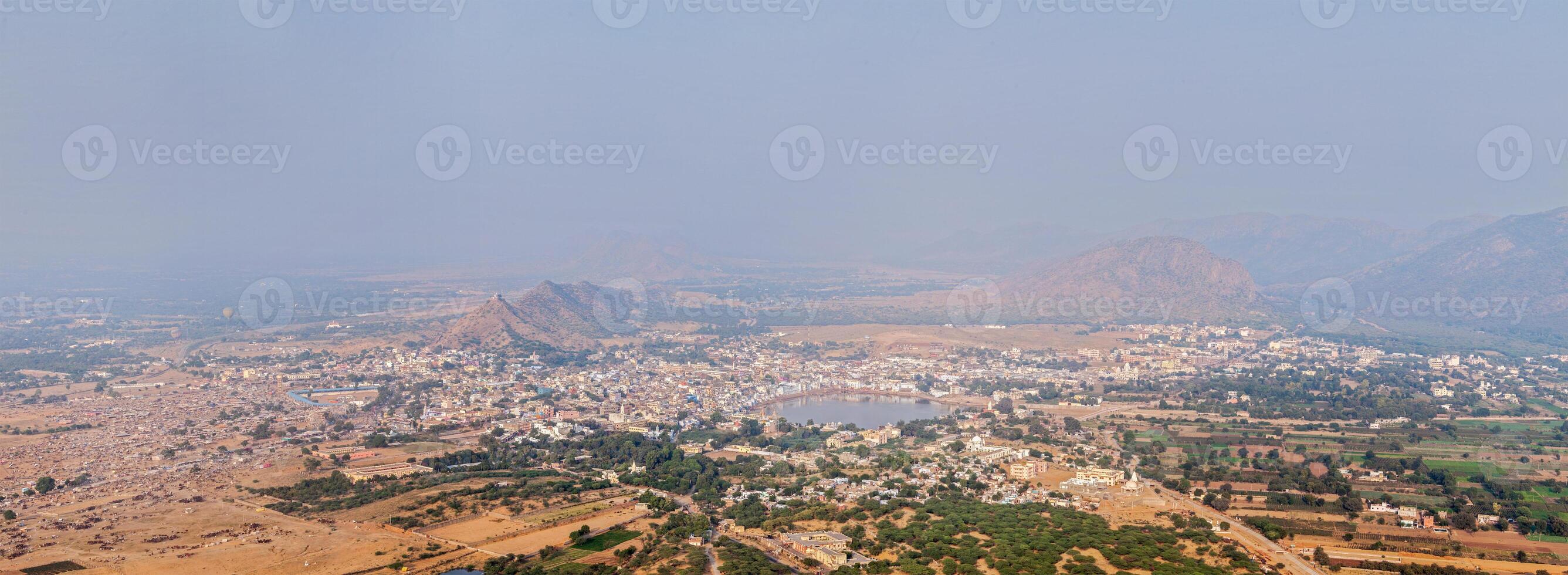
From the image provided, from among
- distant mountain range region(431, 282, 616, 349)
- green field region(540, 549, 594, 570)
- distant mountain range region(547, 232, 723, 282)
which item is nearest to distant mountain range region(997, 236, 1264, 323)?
distant mountain range region(431, 282, 616, 349)

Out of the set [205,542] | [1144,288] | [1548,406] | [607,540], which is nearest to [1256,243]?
[1144,288]

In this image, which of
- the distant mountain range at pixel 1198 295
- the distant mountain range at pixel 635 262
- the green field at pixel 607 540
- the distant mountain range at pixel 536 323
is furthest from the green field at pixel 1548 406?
the distant mountain range at pixel 635 262

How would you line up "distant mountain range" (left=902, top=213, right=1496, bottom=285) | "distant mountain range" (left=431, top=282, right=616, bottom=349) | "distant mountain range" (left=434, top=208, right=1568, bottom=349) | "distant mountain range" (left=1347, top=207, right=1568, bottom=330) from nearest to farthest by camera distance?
"distant mountain range" (left=431, top=282, right=616, bottom=349) → "distant mountain range" (left=434, top=208, right=1568, bottom=349) → "distant mountain range" (left=1347, top=207, right=1568, bottom=330) → "distant mountain range" (left=902, top=213, right=1496, bottom=285)

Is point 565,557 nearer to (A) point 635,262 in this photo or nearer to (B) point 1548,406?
(B) point 1548,406

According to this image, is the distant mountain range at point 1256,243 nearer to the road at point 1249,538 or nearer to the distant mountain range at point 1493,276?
the distant mountain range at point 1493,276

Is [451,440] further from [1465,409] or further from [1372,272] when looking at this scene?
[1372,272]

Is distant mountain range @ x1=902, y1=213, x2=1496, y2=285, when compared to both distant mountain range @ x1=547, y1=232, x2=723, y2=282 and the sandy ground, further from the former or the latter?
the sandy ground

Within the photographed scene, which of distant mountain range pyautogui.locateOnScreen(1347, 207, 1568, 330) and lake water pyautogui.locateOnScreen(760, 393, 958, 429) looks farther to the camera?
distant mountain range pyautogui.locateOnScreen(1347, 207, 1568, 330)
